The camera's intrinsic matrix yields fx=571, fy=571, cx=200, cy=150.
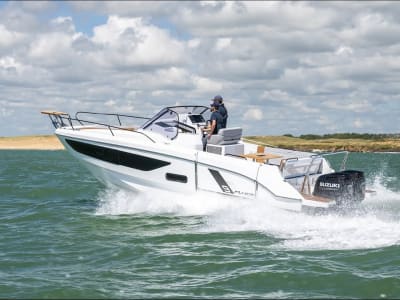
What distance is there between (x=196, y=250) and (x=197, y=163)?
9.40 ft

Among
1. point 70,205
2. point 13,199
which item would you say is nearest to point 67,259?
point 70,205

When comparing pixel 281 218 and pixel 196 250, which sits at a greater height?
pixel 281 218

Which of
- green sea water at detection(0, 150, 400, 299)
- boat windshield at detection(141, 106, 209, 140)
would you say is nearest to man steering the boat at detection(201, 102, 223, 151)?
boat windshield at detection(141, 106, 209, 140)

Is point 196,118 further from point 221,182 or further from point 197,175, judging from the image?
point 221,182

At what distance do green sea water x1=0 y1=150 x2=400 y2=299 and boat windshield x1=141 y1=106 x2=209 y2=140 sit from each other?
141 cm

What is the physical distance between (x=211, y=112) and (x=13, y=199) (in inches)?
256

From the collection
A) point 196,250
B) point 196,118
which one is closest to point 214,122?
point 196,118

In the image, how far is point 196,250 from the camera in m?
8.50

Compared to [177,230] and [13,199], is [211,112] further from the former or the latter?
[13,199]

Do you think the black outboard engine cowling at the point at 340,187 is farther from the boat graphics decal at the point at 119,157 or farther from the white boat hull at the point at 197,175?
the boat graphics decal at the point at 119,157

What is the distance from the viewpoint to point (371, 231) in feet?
29.9

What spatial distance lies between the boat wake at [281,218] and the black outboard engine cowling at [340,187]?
0.24 m

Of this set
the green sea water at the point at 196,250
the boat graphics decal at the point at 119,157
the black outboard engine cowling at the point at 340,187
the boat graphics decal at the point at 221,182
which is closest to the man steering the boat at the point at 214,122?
the boat graphics decal at the point at 221,182

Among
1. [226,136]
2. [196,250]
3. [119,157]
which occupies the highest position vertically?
[226,136]
